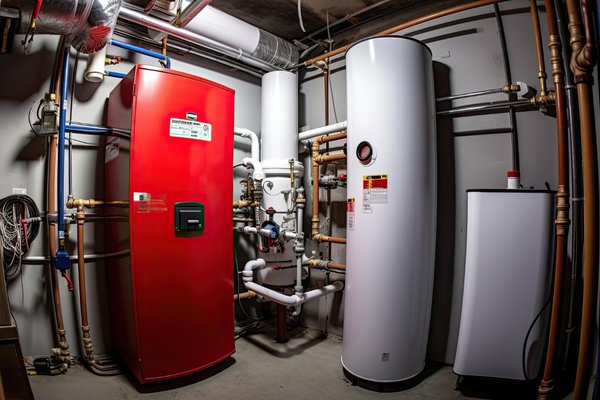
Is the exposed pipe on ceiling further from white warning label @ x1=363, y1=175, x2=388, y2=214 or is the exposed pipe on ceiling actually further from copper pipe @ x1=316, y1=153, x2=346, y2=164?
white warning label @ x1=363, y1=175, x2=388, y2=214

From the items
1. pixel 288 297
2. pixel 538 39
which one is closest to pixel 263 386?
pixel 288 297

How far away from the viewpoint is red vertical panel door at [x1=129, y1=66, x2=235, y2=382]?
1.76m

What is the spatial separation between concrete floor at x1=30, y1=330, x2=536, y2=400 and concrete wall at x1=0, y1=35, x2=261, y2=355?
297 millimetres

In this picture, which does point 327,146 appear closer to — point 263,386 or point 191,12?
point 191,12

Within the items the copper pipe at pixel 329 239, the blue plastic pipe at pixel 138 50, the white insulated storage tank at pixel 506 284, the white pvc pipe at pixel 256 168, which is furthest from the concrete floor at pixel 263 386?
the blue plastic pipe at pixel 138 50

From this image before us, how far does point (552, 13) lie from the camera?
1661 millimetres

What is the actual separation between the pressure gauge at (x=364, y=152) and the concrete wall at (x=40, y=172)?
69.2 inches

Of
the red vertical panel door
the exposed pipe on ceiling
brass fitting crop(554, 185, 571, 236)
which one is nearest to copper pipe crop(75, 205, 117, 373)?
the red vertical panel door

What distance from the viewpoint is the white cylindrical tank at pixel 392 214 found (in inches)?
71.1

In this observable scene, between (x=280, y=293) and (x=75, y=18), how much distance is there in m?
2.01

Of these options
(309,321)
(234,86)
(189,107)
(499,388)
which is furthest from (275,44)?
(499,388)

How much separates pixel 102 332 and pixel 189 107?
1.63 meters

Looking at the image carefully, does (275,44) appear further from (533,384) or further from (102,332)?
(533,384)

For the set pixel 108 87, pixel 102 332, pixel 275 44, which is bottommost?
pixel 102 332
